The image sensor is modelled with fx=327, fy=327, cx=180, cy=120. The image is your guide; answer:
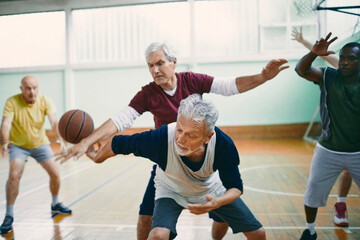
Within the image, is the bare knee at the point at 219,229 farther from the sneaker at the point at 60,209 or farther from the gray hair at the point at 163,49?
the sneaker at the point at 60,209

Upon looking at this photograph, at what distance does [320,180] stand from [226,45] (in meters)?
8.21

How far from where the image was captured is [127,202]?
14.6ft

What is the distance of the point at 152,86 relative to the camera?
2.72 metres

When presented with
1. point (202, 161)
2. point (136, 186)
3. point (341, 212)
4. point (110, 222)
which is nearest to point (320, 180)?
point (341, 212)

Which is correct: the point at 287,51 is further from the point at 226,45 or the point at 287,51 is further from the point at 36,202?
the point at 36,202

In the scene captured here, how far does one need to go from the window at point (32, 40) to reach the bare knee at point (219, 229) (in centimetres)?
984

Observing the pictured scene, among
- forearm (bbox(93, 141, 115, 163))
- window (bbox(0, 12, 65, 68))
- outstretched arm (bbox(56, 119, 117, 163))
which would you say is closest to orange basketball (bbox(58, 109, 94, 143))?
outstretched arm (bbox(56, 119, 117, 163))

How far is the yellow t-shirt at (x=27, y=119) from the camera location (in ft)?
12.8

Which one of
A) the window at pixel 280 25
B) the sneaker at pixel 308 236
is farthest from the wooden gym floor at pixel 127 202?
the window at pixel 280 25

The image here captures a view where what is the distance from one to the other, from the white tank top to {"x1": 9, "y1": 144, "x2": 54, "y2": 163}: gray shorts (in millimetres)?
2171

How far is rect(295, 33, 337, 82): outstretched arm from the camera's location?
2.60 meters

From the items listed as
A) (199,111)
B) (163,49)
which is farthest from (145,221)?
(163,49)

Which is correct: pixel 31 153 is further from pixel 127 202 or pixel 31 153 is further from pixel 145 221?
pixel 145 221

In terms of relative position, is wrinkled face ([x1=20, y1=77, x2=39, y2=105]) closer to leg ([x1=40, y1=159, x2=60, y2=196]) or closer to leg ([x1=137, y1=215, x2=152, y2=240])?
leg ([x1=40, y1=159, x2=60, y2=196])
